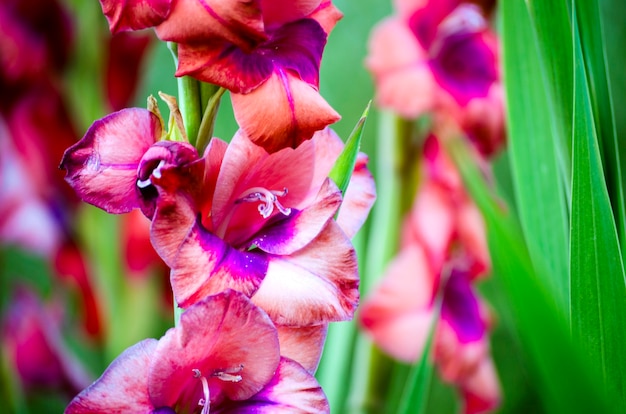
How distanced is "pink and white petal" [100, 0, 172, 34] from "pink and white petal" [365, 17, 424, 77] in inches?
18.0

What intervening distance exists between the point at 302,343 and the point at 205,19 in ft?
0.62

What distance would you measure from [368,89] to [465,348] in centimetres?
84

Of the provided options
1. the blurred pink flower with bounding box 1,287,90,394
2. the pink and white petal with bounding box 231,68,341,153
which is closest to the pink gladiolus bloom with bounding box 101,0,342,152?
the pink and white petal with bounding box 231,68,341,153

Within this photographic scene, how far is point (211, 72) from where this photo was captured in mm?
416

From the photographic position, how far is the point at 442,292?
856mm

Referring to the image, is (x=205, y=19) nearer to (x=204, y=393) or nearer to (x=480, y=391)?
(x=204, y=393)

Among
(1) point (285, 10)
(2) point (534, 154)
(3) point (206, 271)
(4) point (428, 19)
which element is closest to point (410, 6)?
(4) point (428, 19)

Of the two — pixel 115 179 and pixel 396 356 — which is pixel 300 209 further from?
pixel 396 356

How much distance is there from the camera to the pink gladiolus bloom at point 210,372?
0.40m

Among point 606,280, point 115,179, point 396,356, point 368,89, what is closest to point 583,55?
point 606,280

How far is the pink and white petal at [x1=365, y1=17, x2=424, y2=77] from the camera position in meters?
0.84

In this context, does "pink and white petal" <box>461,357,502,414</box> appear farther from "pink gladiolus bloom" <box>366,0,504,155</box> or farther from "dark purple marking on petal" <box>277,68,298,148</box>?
"dark purple marking on petal" <box>277,68,298,148</box>

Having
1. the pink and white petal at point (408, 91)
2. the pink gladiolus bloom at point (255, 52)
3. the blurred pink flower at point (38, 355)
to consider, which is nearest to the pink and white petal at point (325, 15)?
the pink gladiolus bloom at point (255, 52)

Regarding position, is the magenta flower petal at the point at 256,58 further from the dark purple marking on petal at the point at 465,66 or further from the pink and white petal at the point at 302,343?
the dark purple marking on petal at the point at 465,66
